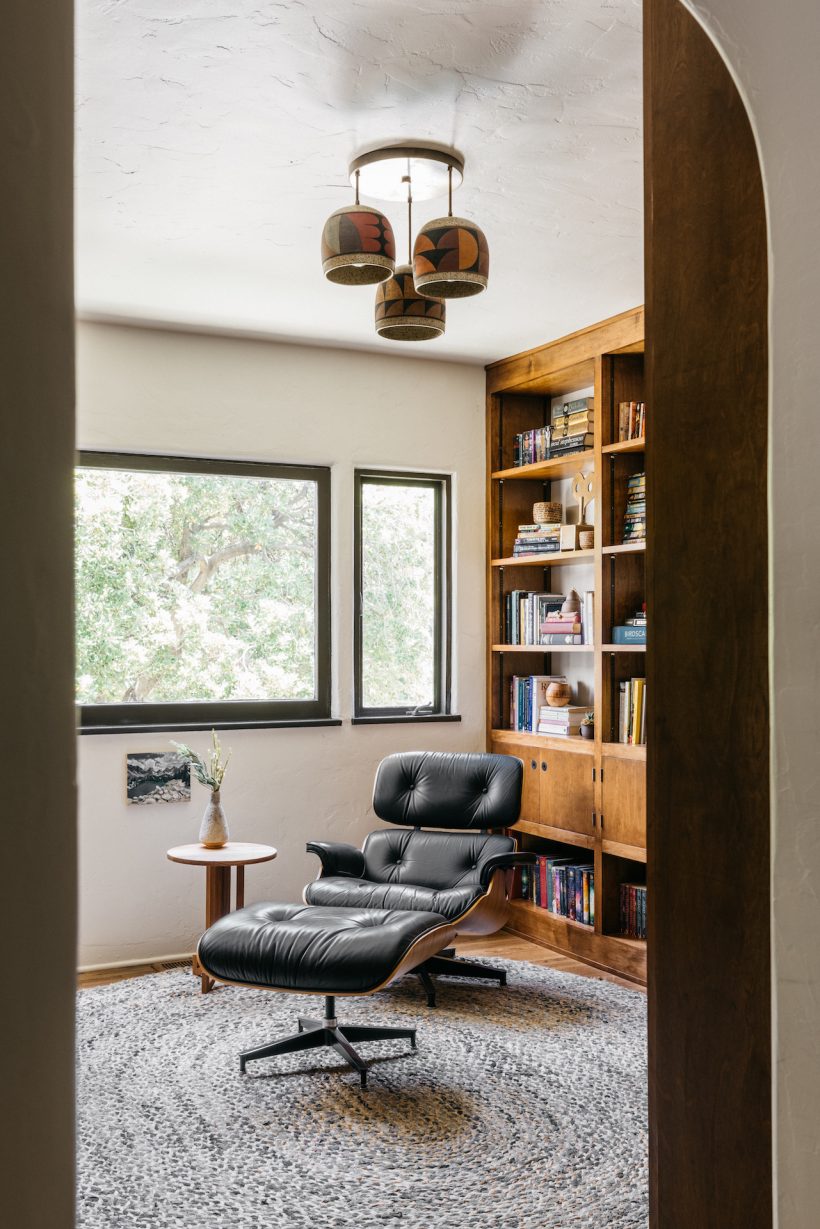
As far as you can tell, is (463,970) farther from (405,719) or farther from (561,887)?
(405,719)

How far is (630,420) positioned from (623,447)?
15 centimetres

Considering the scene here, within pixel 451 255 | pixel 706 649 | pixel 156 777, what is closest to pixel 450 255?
pixel 451 255

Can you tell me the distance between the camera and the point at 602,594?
15.2 feet

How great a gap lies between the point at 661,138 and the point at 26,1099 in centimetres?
152

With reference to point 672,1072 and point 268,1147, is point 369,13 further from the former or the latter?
point 268,1147

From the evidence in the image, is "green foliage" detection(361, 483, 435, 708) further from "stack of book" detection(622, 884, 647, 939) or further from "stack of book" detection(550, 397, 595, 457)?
"stack of book" detection(622, 884, 647, 939)

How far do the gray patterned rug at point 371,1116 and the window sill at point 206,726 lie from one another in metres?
1.10

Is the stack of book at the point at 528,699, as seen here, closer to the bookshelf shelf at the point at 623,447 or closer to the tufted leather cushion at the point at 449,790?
the tufted leather cushion at the point at 449,790

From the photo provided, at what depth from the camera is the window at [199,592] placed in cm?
462

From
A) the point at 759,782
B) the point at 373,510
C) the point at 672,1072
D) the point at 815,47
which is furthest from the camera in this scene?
the point at 373,510

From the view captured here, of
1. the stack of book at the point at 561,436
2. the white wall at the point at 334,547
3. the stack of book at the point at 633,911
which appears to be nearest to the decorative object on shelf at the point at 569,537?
the stack of book at the point at 561,436

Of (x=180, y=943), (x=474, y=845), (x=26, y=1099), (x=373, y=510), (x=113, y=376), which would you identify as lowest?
(x=180, y=943)

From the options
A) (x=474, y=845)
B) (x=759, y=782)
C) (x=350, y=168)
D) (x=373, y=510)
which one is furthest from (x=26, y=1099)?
(x=373, y=510)

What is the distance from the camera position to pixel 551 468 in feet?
16.6
